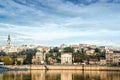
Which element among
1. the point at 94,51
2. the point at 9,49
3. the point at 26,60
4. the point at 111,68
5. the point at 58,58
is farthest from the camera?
the point at 9,49

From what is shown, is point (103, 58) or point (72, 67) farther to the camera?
point (103, 58)

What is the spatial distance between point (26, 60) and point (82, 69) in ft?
105

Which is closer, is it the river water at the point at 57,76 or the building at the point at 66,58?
the river water at the point at 57,76

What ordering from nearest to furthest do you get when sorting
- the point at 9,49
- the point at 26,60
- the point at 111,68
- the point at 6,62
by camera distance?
the point at 111,68 < the point at 6,62 < the point at 26,60 < the point at 9,49

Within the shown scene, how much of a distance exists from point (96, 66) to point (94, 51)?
4733cm

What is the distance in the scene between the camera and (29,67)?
112m

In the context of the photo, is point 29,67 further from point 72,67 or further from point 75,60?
point 75,60

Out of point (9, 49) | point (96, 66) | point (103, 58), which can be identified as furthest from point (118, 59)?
point (9, 49)

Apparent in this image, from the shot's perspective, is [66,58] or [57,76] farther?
[66,58]

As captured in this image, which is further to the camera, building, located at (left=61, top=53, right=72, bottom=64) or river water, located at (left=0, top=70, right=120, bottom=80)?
building, located at (left=61, top=53, right=72, bottom=64)

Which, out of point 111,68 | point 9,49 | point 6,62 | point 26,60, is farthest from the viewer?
point 9,49

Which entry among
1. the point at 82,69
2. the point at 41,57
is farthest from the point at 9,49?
the point at 82,69

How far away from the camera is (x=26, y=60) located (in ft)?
441

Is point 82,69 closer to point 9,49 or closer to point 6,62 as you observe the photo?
point 6,62
